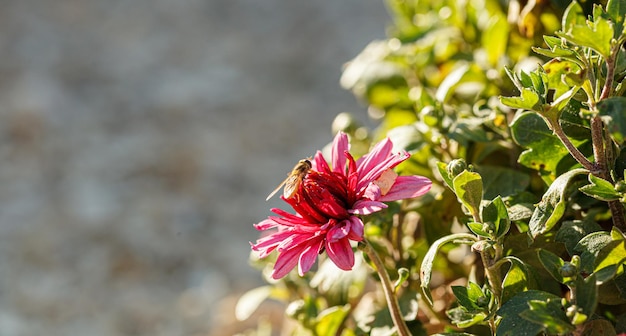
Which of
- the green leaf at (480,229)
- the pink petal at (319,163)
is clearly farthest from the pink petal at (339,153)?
the green leaf at (480,229)

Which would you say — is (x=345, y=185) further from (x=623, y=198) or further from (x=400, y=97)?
(x=400, y=97)

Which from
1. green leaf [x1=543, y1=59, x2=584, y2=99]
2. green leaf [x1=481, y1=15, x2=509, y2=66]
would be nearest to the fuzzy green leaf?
green leaf [x1=543, y1=59, x2=584, y2=99]

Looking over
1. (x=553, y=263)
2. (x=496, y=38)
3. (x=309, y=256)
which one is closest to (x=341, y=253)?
(x=309, y=256)

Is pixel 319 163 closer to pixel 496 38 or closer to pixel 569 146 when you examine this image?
pixel 569 146

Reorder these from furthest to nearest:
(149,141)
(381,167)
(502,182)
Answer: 1. (149,141)
2. (502,182)
3. (381,167)

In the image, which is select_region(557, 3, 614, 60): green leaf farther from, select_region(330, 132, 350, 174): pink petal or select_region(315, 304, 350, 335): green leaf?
select_region(315, 304, 350, 335): green leaf

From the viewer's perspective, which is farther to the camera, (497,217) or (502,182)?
(502,182)

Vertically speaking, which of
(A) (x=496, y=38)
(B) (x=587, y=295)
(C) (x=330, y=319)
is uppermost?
(A) (x=496, y=38)
